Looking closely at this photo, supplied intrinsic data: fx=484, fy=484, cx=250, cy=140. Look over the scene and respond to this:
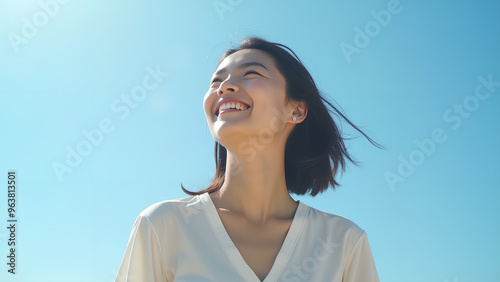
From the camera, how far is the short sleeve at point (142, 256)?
257 centimetres

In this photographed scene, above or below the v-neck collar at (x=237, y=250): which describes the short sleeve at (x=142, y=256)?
above

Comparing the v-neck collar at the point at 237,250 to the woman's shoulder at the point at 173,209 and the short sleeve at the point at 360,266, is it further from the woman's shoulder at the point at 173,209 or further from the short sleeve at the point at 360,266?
the short sleeve at the point at 360,266

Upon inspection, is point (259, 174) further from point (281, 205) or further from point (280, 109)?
point (280, 109)

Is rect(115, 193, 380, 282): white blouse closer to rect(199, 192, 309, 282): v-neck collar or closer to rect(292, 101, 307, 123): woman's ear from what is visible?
rect(199, 192, 309, 282): v-neck collar

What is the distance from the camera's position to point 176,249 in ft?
8.87

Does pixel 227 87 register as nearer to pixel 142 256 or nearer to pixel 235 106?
pixel 235 106

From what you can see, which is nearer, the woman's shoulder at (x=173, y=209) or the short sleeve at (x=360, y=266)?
the woman's shoulder at (x=173, y=209)

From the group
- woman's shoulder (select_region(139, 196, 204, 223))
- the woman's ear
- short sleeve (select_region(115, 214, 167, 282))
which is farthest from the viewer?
the woman's ear

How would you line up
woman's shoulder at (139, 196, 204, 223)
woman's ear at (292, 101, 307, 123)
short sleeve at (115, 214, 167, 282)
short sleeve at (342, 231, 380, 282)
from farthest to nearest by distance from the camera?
woman's ear at (292, 101, 307, 123) → short sleeve at (342, 231, 380, 282) → woman's shoulder at (139, 196, 204, 223) → short sleeve at (115, 214, 167, 282)

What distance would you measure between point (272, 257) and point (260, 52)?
1452 millimetres

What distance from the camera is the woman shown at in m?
2.67

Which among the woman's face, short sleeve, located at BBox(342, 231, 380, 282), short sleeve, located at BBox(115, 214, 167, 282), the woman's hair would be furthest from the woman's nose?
short sleeve, located at BBox(342, 231, 380, 282)

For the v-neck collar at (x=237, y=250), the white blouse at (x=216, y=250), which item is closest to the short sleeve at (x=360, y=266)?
the white blouse at (x=216, y=250)

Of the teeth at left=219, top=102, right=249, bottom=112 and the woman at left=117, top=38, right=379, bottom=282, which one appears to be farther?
the teeth at left=219, top=102, right=249, bottom=112
